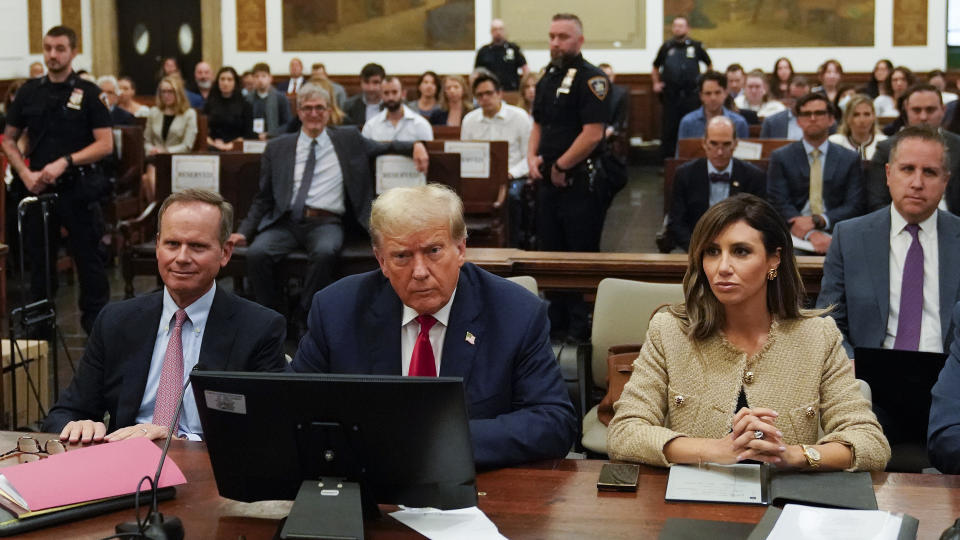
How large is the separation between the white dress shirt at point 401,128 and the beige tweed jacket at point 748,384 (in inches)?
256

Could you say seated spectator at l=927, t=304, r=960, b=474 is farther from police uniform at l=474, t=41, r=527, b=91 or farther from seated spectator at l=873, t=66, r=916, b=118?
police uniform at l=474, t=41, r=527, b=91

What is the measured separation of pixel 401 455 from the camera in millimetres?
2057

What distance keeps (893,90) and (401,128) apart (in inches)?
272

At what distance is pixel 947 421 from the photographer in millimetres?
2705

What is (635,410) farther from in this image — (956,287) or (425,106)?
(425,106)

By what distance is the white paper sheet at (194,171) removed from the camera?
675cm

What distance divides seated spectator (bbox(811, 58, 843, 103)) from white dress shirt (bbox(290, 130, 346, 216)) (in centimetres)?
869

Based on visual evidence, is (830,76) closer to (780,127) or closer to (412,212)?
A: (780,127)

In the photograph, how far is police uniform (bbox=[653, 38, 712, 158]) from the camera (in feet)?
46.7

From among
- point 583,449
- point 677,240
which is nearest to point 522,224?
point 677,240

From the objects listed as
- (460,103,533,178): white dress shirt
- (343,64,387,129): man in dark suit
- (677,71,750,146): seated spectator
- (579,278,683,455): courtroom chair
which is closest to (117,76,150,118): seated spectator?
(343,64,387,129): man in dark suit

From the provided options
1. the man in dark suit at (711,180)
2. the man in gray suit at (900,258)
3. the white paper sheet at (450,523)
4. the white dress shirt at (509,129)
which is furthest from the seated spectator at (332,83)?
the white paper sheet at (450,523)

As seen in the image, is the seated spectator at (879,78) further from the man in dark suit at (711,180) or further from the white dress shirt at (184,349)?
the white dress shirt at (184,349)

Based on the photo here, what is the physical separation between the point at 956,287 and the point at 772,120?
5.95 meters
